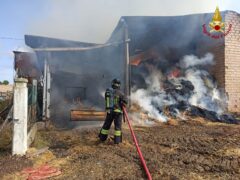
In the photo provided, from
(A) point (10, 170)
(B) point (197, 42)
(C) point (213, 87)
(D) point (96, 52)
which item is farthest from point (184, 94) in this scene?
(A) point (10, 170)

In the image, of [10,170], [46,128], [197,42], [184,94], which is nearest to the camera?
[10,170]

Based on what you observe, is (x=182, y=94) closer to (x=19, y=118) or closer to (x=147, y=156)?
(x=147, y=156)

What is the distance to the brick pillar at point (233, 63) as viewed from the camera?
9.83 metres

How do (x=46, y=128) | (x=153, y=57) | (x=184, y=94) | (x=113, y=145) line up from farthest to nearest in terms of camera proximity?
(x=153, y=57)
(x=184, y=94)
(x=46, y=128)
(x=113, y=145)

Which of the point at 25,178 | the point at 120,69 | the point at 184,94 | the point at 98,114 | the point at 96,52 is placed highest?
the point at 96,52

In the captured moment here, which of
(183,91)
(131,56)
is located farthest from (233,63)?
(131,56)

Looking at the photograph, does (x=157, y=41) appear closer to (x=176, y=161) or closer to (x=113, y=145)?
(x=113, y=145)

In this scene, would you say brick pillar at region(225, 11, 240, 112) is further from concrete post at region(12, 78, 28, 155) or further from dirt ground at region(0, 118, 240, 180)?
concrete post at region(12, 78, 28, 155)

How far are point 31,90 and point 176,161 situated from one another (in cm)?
512

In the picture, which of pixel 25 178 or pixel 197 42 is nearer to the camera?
pixel 25 178

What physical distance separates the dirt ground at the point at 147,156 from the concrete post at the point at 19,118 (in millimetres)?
273

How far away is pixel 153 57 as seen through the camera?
1216 centimetres

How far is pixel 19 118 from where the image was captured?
5535 millimetres

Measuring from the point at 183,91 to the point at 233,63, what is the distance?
2.19 meters
